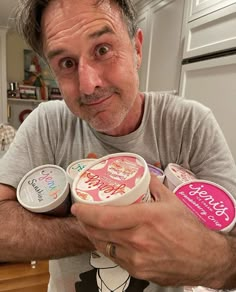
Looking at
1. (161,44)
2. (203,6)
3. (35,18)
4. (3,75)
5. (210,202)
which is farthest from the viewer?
(3,75)

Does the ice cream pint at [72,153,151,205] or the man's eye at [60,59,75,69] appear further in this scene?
the man's eye at [60,59,75,69]

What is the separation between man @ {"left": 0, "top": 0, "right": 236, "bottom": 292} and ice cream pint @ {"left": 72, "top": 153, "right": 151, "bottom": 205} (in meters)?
0.03

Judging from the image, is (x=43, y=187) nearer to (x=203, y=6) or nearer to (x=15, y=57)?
(x=203, y=6)

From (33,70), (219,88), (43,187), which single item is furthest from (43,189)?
(33,70)

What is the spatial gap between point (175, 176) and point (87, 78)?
306mm

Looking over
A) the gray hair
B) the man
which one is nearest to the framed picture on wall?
the gray hair

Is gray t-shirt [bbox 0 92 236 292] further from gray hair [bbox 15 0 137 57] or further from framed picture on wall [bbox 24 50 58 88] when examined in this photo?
framed picture on wall [bbox 24 50 58 88]

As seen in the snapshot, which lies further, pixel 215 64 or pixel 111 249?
pixel 215 64

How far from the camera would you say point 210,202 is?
1.77 feet

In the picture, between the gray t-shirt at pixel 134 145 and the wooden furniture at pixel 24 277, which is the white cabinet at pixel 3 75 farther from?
the gray t-shirt at pixel 134 145

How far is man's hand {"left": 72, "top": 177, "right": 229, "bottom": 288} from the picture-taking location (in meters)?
0.34

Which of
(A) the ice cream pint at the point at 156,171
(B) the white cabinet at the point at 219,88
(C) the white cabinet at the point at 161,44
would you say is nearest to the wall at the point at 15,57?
(C) the white cabinet at the point at 161,44

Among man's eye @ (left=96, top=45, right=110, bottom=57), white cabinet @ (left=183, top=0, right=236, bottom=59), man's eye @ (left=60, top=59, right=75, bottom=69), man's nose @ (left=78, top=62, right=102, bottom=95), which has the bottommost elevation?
man's nose @ (left=78, top=62, right=102, bottom=95)

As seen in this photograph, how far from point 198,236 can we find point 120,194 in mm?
156
